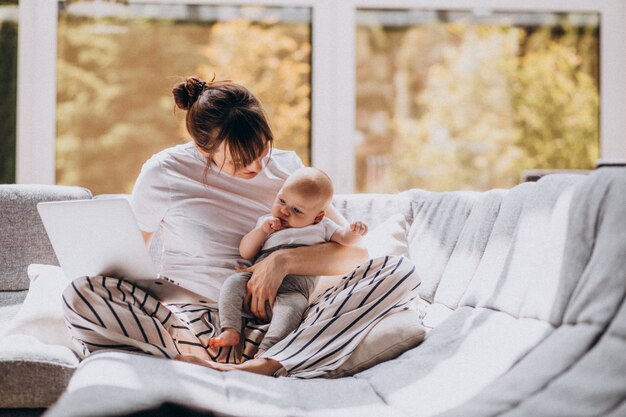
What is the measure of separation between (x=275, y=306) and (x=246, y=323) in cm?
11

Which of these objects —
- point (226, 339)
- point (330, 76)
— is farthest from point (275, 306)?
point (330, 76)

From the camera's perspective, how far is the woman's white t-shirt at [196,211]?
2105 millimetres

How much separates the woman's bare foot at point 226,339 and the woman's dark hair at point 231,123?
48cm

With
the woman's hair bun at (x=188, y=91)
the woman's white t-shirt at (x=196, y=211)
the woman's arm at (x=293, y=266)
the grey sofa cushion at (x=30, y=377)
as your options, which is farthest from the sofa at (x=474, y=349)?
the woman's hair bun at (x=188, y=91)

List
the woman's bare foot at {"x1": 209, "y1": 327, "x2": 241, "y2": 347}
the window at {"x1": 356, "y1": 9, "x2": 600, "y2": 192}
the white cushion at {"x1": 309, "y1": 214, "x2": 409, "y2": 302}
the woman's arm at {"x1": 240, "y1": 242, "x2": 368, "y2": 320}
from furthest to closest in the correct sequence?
the window at {"x1": 356, "y1": 9, "x2": 600, "y2": 192}
the white cushion at {"x1": 309, "y1": 214, "x2": 409, "y2": 302}
the woman's arm at {"x1": 240, "y1": 242, "x2": 368, "y2": 320}
the woman's bare foot at {"x1": 209, "y1": 327, "x2": 241, "y2": 347}

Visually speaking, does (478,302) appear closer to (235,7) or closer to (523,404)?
(523,404)

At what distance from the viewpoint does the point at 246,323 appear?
6.56 ft

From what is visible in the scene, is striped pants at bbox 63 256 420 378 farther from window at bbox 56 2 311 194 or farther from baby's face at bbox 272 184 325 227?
window at bbox 56 2 311 194

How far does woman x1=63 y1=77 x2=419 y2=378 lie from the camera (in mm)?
1741

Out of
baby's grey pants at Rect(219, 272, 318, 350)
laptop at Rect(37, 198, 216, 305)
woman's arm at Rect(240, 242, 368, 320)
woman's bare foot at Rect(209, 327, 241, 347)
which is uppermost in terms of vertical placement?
laptop at Rect(37, 198, 216, 305)

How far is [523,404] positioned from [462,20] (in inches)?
115

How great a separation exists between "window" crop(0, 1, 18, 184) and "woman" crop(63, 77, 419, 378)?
1.78 metres

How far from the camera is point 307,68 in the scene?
3.80 m

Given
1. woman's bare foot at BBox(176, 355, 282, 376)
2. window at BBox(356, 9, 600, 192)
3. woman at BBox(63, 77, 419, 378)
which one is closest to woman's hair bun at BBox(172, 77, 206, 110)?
woman at BBox(63, 77, 419, 378)
